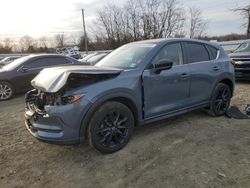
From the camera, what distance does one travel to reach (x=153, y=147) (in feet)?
13.5

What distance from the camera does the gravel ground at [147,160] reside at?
3211 millimetres

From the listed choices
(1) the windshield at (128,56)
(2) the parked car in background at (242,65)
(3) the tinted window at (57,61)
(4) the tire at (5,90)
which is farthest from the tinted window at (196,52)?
(4) the tire at (5,90)

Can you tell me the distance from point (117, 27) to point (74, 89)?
38.8 metres

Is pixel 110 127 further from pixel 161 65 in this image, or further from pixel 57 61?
pixel 57 61

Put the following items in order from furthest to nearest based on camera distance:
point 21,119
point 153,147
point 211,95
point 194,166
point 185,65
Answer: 1. point 21,119
2. point 211,95
3. point 185,65
4. point 153,147
5. point 194,166

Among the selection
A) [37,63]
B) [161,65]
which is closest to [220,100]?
[161,65]

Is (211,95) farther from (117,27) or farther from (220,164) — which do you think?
(117,27)

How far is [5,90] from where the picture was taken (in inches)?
335

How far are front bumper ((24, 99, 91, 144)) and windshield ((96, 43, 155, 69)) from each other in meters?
1.18

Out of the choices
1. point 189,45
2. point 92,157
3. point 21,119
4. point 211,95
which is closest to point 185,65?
point 189,45

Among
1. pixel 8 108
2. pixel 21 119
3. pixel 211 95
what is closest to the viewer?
pixel 211 95

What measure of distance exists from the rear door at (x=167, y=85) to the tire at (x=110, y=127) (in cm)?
44

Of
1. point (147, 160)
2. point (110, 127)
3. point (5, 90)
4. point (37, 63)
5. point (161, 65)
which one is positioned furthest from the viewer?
point (37, 63)

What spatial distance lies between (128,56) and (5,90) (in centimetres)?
558
